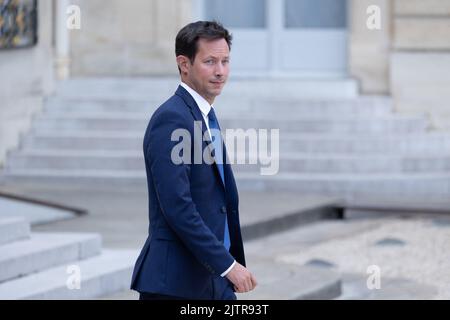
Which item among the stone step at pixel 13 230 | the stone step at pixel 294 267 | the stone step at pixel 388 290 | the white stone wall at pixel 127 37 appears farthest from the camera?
the white stone wall at pixel 127 37

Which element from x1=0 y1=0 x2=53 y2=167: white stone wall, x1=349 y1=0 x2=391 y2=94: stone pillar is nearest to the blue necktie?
x1=0 y1=0 x2=53 y2=167: white stone wall

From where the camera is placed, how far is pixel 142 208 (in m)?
12.5

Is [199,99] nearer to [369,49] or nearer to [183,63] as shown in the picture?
[183,63]

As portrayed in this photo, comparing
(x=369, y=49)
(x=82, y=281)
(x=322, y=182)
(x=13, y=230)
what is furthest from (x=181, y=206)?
(x=369, y=49)

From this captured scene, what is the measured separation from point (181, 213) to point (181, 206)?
2cm

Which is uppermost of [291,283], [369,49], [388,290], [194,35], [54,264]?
[369,49]

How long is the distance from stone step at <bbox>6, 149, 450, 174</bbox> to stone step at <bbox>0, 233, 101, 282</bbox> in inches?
181

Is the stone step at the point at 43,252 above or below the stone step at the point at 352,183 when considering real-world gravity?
below

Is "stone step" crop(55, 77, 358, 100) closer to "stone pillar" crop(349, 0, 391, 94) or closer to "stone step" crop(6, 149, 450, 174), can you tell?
"stone pillar" crop(349, 0, 391, 94)

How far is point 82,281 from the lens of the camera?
841cm

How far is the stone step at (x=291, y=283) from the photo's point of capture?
8.53 metres

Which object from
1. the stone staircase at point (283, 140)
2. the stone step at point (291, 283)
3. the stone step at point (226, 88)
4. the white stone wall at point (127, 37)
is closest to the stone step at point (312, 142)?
the stone staircase at point (283, 140)

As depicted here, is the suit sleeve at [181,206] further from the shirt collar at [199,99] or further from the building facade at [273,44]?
the building facade at [273,44]

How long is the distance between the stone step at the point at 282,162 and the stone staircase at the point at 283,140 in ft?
0.04
